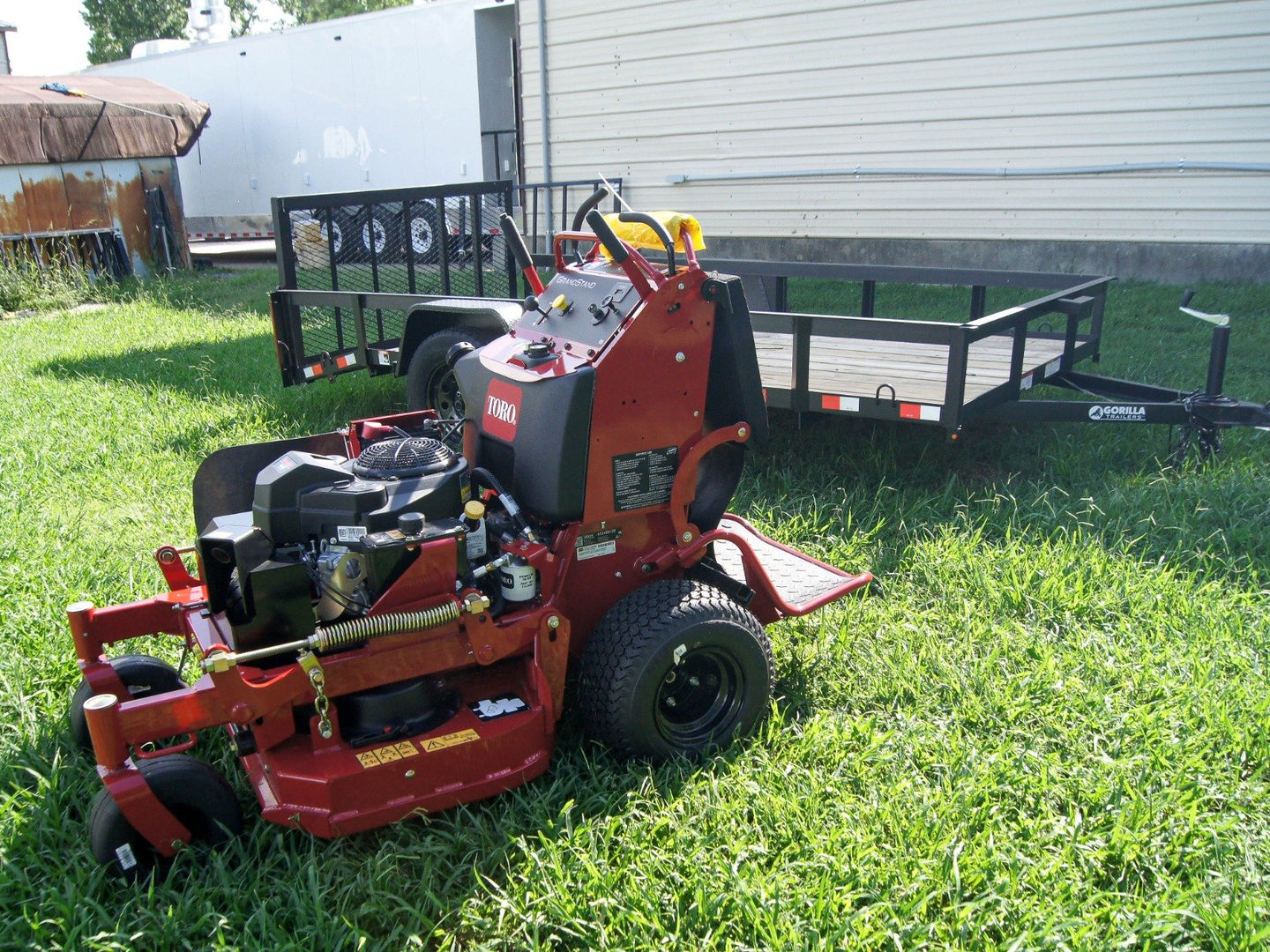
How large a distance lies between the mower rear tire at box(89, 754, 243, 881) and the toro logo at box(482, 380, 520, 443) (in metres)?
1.25

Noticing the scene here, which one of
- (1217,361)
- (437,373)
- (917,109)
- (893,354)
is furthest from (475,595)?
(917,109)

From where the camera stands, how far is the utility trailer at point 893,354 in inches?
188

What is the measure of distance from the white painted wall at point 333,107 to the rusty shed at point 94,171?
5.87 feet

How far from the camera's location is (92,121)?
13.1 metres

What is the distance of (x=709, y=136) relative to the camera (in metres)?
11.0

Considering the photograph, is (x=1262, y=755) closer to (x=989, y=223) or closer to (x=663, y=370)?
(x=663, y=370)

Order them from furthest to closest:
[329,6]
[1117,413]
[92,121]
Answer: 1. [329,6]
2. [92,121]
3. [1117,413]

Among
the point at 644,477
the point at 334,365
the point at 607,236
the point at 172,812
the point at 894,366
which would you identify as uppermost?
the point at 607,236

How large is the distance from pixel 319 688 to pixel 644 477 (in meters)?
1.13

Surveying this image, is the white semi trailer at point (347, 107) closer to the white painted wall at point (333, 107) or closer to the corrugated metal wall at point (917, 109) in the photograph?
the white painted wall at point (333, 107)

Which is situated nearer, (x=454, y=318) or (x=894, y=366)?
(x=894, y=366)

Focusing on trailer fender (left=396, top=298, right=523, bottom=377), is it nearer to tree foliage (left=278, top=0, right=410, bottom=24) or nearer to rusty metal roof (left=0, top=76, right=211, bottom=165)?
rusty metal roof (left=0, top=76, right=211, bottom=165)

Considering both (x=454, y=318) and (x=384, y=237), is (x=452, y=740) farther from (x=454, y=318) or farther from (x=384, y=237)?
(x=384, y=237)

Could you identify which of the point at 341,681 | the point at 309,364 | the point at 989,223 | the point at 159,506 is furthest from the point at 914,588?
the point at 989,223
